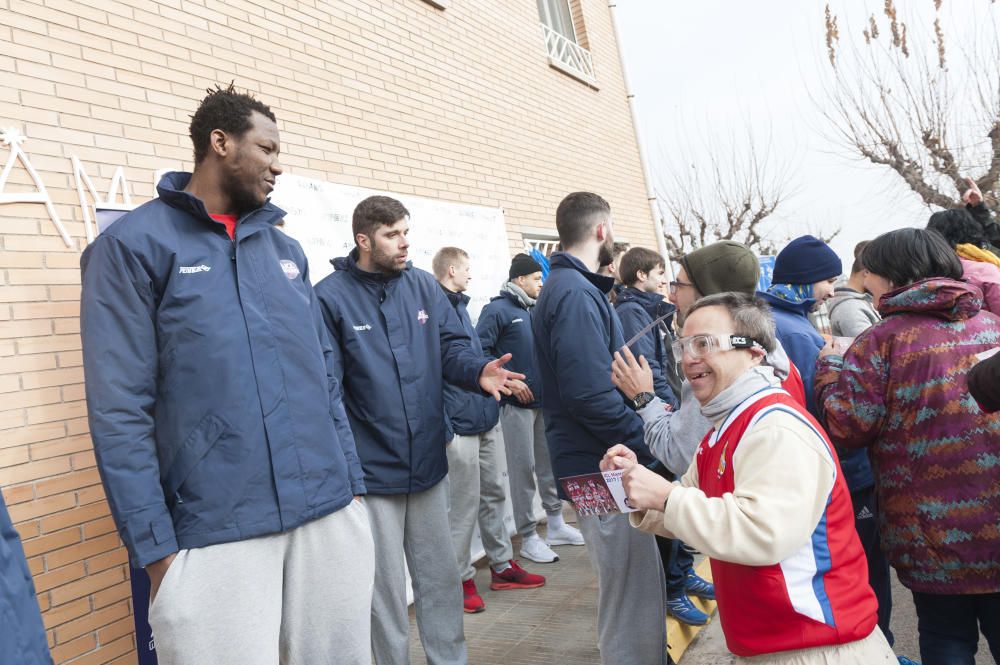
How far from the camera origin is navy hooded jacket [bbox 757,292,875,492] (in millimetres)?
3033

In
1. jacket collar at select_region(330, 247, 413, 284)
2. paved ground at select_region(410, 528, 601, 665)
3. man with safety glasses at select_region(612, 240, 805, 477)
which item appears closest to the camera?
man with safety glasses at select_region(612, 240, 805, 477)

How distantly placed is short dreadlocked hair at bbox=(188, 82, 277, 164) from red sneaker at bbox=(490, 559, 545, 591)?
3765mm

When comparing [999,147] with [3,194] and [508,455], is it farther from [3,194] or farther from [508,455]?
[3,194]

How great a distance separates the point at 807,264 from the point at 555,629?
2.59 m

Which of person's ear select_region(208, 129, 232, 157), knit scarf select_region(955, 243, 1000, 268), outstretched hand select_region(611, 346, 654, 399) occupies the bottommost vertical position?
outstretched hand select_region(611, 346, 654, 399)

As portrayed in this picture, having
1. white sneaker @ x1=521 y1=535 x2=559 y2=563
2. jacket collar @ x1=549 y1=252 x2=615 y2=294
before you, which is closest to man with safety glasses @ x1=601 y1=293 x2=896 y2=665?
jacket collar @ x1=549 y1=252 x2=615 y2=294

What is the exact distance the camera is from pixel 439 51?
6762mm

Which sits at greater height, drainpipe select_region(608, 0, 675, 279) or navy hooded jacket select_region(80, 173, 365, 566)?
drainpipe select_region(608, 0, 675, 279)

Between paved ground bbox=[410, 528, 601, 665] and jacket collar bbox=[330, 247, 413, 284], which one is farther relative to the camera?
paved ground bbox=[410, 528, 601, 665]

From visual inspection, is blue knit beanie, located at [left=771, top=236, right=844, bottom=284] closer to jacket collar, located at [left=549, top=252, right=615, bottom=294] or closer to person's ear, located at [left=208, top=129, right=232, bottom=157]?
jacket collar, located at [left=549, top=252, right=615, bottom=294]

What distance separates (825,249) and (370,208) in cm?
220

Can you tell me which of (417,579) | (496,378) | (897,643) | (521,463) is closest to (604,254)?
(496,378)

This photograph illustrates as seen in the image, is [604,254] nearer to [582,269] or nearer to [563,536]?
[582,269]

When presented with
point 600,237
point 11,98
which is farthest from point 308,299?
point 11,98
